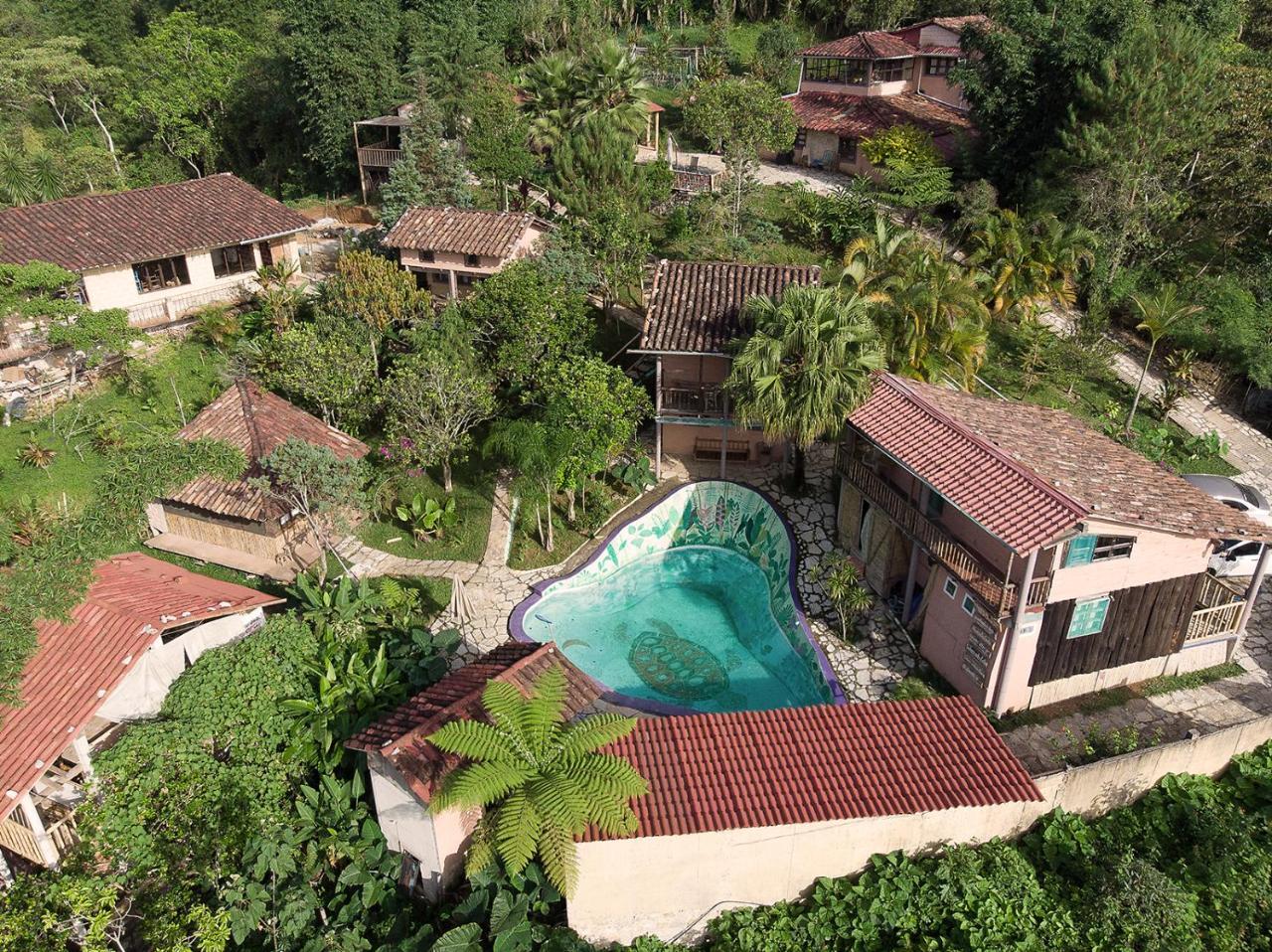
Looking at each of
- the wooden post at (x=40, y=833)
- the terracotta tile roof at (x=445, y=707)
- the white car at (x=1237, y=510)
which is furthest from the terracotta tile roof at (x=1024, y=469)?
the wooden post at (x=40, y=833)

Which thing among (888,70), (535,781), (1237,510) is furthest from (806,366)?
(888,70)

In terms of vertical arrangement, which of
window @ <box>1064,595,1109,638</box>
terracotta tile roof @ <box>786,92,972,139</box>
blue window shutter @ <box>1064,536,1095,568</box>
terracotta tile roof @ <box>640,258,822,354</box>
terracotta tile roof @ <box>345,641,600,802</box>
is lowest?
window @ <box>1064,595,1109,638</box>

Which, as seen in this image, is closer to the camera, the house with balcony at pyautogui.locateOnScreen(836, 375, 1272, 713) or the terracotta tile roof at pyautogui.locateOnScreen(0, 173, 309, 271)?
the house with balcony at pyautogui.locateOnScreen(836, 375, 1272, 713)

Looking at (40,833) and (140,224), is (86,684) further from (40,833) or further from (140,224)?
(140,224)

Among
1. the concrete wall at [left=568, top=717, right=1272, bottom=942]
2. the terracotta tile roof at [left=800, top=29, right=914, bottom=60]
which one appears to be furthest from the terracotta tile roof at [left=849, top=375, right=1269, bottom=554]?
the terracotta tile roof at [left=800, top=29, right=914, bottom=60]

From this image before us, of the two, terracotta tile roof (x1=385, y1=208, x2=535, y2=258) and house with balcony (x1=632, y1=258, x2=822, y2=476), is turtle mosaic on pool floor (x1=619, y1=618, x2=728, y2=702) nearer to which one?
house with balcony (x1=632, y1=258, x2=822, y2=476)

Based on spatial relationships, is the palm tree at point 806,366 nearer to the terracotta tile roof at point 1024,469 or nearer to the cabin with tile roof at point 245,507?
the terracotta tile roof at point 1024,469
